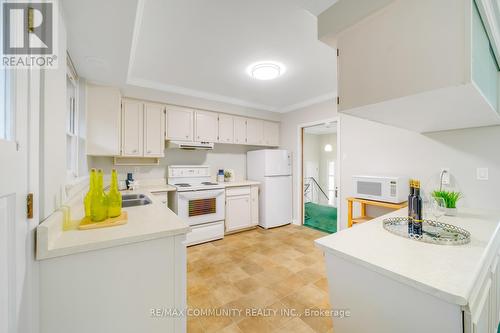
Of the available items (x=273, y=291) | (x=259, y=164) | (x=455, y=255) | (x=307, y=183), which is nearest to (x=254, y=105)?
(x=259, y=164)

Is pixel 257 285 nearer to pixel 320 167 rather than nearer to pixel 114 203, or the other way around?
pixel 114 203

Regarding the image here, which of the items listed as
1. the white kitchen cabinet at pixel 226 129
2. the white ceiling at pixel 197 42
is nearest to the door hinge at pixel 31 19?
the white ceiling at pixel 197 42

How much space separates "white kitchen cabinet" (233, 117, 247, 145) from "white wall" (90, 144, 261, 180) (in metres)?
0.33

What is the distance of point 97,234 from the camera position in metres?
1.06

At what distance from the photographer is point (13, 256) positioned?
2.27 feet

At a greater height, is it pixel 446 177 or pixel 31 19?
pixel 31 19

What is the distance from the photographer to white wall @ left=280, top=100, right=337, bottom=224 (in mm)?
3680

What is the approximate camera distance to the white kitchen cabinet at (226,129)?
3750 mm

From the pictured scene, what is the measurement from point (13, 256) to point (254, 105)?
3.86 m

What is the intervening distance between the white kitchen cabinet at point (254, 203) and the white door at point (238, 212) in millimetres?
71

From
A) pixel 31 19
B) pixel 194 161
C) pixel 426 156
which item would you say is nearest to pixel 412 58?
pixel 31 19

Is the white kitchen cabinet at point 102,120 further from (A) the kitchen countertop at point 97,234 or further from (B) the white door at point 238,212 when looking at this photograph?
(B) the white door at point 238,212

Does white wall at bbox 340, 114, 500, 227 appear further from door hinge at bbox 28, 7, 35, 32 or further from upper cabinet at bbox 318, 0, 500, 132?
door hinge at bbox 28, 7, 35, 32

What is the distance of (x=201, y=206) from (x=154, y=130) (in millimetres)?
1398
